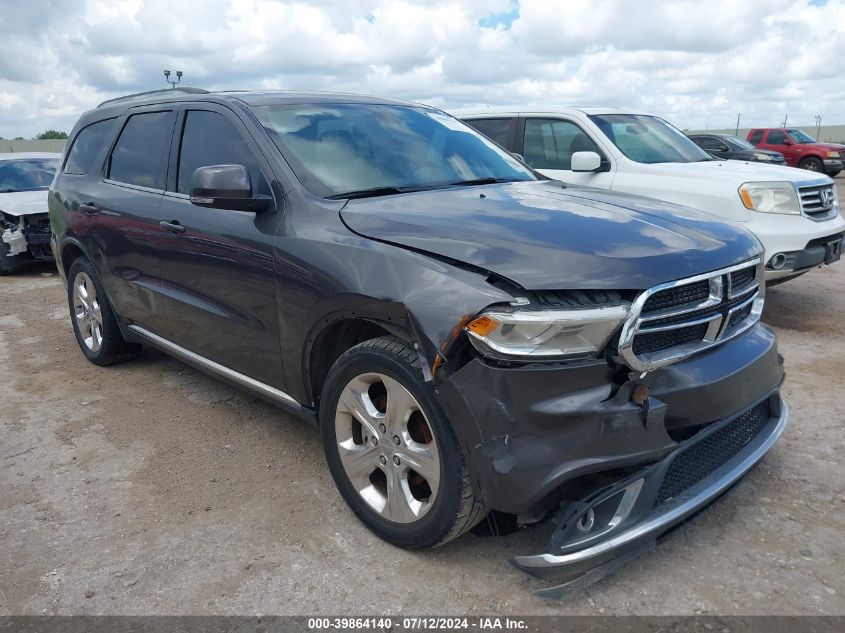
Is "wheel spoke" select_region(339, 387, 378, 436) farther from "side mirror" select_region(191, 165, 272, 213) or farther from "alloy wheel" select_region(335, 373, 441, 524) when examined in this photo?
"side mirror" select_region(191, 165, 272, 213)

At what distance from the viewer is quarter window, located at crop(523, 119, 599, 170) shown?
22.9ft

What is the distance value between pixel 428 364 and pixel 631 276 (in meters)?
0.74

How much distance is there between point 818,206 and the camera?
6.12 meters

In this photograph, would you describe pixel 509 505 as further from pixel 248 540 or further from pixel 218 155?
pixel 218 155

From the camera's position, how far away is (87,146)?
527 cm

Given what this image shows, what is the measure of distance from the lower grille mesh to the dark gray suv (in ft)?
0.04

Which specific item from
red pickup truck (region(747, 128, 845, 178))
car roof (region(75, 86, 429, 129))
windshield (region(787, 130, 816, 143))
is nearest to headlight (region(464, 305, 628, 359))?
car roof (region(75, 86, 429, 129))

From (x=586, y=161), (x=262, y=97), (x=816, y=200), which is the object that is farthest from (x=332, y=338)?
(x=816, y=200)

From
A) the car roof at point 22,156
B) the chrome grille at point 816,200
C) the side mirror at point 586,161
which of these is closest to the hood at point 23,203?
the car roof at point 22,156

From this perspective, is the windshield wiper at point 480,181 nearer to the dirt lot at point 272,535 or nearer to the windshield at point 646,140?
the dirt lot at point 272,535

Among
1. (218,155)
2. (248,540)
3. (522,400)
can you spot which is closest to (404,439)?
(522,400)

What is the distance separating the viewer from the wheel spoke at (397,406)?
8.65 ft

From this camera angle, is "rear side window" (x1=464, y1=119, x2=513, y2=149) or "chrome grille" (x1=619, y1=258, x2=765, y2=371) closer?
"chrome grille" (x1=619, y1=258, x2=765, y2=371)

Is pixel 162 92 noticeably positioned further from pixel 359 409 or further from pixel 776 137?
pixel 776 137
